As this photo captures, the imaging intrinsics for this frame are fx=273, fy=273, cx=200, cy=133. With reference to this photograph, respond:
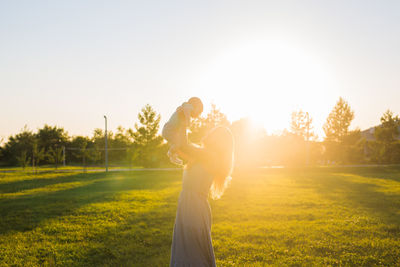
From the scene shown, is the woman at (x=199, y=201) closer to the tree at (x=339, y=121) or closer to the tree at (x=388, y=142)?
the tree at (x=388, y=142)

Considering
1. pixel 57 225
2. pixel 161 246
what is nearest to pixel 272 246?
pixel 161 246

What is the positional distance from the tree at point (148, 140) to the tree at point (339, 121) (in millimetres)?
30878

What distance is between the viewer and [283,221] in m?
8.16

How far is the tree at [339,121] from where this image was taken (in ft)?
157

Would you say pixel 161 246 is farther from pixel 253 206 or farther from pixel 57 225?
pixel 253 206

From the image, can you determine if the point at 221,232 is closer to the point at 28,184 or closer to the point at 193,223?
the point at 193,223

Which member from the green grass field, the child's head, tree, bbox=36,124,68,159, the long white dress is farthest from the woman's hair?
tree, bbox=36,124,68,159

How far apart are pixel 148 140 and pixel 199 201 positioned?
33199 millimetres

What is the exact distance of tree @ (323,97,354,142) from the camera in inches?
1887

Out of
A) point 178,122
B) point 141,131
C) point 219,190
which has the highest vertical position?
point 141,131

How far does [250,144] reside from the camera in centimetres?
4194

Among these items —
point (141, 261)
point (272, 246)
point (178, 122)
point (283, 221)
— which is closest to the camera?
point (178, 122)

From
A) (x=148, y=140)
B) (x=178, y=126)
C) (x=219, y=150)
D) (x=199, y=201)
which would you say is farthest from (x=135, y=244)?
(x=148, y=140)

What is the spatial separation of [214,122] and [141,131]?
40.4ft
